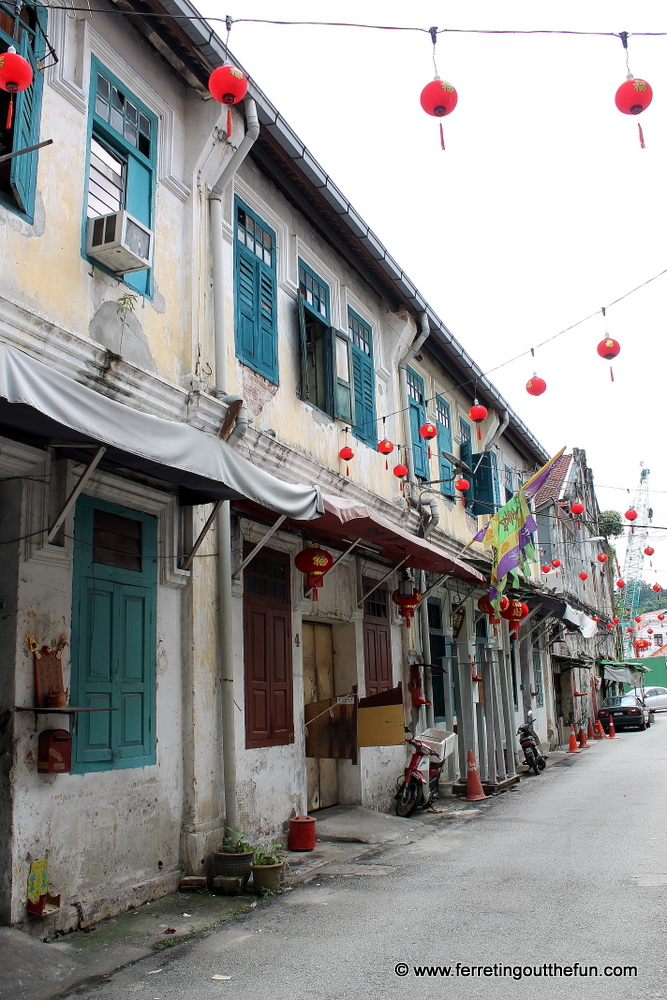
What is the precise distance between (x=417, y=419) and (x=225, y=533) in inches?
273

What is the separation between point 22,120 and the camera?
6.18m

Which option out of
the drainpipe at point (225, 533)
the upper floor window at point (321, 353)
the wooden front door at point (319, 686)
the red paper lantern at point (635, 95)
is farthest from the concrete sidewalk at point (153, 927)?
the red paper lantern at point (635, 95)

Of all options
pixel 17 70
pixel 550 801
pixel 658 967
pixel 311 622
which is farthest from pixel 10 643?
pixel 550 801

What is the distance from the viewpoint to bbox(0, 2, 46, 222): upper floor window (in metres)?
6.07

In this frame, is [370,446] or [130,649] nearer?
[130,649]

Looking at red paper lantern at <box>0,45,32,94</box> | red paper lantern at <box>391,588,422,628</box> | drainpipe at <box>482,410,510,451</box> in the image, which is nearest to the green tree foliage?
drainpipe at <box>482,410,510,451</box>

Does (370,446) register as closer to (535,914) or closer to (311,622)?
(311,622)

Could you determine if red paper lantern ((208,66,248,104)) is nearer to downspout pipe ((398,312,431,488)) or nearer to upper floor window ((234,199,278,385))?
upper floor window ((234,199,278,385))

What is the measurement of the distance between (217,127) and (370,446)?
5.24 metres

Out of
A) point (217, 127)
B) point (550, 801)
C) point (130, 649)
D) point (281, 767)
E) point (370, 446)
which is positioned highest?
point (217, 127)

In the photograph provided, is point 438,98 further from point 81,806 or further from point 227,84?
point 81,806

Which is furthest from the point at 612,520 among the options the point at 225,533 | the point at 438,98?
the point at 438,98

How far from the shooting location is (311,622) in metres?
11.0

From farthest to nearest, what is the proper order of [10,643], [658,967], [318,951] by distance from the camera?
[10,643] < [318,951] < [658,967]
